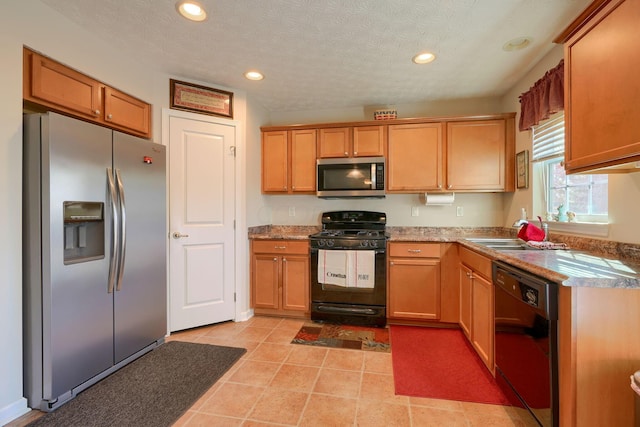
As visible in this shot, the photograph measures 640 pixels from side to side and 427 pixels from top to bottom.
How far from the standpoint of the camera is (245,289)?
3020mm

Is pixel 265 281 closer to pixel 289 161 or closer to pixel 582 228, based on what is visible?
pixel 289 161

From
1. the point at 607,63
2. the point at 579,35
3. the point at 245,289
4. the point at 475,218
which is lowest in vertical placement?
the point at 245,289

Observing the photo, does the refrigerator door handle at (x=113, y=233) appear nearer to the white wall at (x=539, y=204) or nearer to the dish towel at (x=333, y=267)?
the dish towel at (x=333, y=267)

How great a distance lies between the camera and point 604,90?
1271 mm

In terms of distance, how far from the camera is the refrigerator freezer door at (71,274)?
A: 162 cm

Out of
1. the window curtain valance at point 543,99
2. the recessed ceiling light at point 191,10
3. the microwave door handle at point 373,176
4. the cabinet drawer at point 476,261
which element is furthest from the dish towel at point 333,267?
the recessed ceiling light at point 191,10

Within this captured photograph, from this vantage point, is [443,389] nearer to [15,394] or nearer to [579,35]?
[579,35]

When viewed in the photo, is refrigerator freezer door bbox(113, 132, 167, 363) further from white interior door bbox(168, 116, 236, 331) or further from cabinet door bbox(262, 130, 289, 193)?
cabinet door bbox(262, 130, 289, 193)

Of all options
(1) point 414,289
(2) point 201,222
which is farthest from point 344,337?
(2) point 201,222

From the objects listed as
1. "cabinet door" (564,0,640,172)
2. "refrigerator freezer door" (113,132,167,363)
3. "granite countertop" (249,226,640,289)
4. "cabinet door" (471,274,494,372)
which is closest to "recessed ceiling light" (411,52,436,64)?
"cabinet door" (564,0,640,172)

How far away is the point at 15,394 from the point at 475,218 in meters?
3.96

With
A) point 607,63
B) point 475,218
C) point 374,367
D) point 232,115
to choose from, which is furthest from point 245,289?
point 607,63

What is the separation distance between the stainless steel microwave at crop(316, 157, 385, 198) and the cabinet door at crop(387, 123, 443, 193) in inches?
5.3

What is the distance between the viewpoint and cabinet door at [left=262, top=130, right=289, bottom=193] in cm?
333
